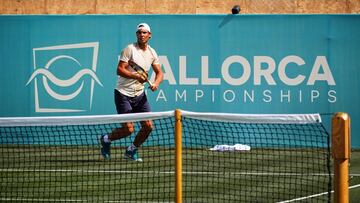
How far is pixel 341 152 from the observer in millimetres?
7250

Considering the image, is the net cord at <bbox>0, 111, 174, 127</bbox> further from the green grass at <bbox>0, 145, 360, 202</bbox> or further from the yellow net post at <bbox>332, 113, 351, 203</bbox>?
the yellow net post at <bbox>332, 113, 351, 203</bbox>

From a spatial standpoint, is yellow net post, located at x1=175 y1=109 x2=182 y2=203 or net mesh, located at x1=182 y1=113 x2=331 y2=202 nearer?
yellow net post, located at x1=175 y1=109 x2=182 y2=203

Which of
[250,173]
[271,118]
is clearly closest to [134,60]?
[250,173]

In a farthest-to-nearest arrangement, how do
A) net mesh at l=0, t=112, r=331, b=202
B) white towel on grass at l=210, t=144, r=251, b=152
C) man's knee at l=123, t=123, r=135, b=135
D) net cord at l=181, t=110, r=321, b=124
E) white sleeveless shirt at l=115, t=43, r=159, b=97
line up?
white towel on grass at l=210, t=144, r=251, b=152 < white sleeveless shirt at l=115, t=43, r=159, b=97 < man's knee at l=123, t=123, r=135, b=135 < net mesh at l=0, t=112, r=331, b=202 < net cord at l=181, t=110, r=321, b=124

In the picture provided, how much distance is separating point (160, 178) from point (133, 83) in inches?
101

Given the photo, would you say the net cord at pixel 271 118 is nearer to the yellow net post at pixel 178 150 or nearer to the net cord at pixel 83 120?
the yellow net post at pixel 178 150

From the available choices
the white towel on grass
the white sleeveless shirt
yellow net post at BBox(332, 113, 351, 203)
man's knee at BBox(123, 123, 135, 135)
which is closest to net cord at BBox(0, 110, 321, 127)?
yellow net post at BBox(332, 113, 351, 203)

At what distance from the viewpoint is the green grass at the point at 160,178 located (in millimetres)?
9812

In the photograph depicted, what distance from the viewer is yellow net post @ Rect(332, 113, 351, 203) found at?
722 cm

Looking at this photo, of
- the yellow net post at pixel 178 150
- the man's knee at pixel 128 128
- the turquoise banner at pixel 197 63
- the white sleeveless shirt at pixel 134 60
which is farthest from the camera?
the turquoise banner at pixel 197 63

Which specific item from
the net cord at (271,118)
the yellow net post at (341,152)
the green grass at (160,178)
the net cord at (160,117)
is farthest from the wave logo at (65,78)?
the yellow net post at (341,152)

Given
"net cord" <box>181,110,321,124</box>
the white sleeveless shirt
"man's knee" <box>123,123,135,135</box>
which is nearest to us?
"net cord" <box>181,110,321,124</box>

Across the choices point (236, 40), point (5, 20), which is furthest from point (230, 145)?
point (5, 20)

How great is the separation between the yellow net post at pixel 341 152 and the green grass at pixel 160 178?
7.12ft
